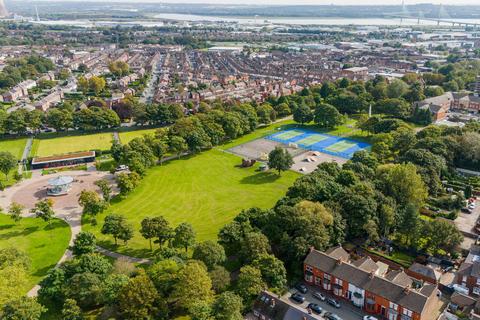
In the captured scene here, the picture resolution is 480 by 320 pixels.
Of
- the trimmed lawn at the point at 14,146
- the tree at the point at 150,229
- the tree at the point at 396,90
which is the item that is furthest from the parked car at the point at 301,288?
the tree at the point at 396,90

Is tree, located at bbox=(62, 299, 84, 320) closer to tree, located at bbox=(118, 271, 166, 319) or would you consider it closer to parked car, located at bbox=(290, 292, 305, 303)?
tree, located at bbox=(118, 271, 166, 319)

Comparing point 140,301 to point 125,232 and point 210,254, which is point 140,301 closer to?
point 210,254

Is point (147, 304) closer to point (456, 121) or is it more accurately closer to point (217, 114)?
point (217, 114)

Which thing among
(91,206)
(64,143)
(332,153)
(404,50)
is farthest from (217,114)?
(404,50)

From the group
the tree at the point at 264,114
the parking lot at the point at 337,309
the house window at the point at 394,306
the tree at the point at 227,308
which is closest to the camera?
the tree at the point at 227,308

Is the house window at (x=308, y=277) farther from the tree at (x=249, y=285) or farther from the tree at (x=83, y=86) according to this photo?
the tree at (x=83, y=86)

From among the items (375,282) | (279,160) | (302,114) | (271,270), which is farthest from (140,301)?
(302,114)
